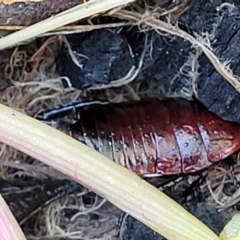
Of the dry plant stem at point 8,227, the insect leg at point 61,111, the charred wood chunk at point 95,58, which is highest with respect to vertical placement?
the charred wood chunk at point 95,58

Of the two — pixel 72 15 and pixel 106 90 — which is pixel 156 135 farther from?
pixel 72 15

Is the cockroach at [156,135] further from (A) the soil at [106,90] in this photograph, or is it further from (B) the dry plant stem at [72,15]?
(B) the dry plant stem at [72,15]

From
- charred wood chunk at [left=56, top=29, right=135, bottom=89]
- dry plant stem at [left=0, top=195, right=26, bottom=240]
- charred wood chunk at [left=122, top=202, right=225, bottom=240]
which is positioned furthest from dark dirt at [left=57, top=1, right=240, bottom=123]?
dry plant stem at [left=0, top=195, right=26, bottom=240]

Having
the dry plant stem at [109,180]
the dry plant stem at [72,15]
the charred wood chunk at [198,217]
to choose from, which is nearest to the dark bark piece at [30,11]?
the dry plant stem at [72,15]

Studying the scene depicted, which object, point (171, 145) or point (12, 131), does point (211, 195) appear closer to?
point (171, 145)

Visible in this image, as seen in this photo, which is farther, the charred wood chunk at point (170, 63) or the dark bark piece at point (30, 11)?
the charred wood chunk at point (170, 63)

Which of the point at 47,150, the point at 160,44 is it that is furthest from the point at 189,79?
the point at 47,150

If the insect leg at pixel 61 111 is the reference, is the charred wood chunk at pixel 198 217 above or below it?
below
